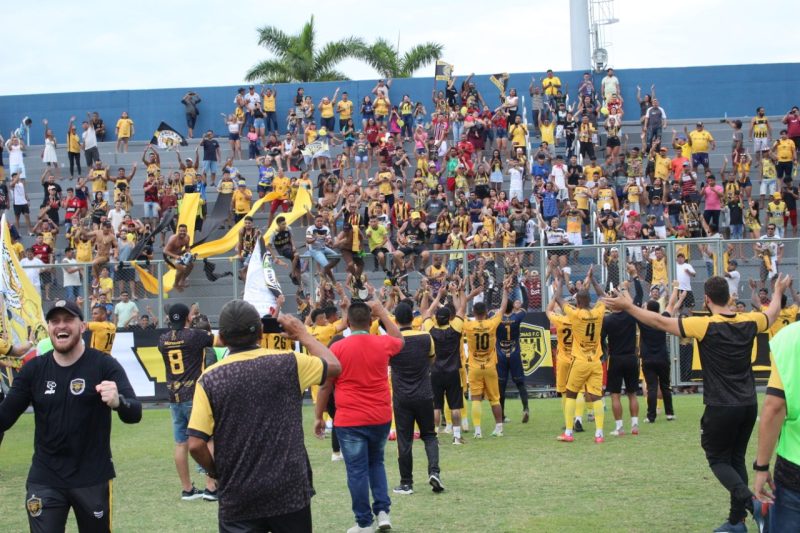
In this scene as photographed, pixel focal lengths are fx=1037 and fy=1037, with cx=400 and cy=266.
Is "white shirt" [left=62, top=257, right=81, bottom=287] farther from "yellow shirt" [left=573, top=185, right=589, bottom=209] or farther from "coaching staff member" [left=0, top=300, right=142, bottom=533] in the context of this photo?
"coaching staff member" [left=0, top=300, right=142, bottom=533]

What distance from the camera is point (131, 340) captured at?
21016mm

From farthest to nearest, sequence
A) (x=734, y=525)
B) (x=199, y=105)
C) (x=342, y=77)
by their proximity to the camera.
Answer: (x=342, y=77) → (x=199, y=105) → (x=734, y=525)

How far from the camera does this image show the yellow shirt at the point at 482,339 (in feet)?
48.6

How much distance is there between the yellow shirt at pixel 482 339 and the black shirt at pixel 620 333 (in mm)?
1600

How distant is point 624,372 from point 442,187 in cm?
1433

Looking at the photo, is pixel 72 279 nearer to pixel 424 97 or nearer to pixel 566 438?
pixel 566 438

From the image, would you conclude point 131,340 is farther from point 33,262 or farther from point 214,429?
point 214,429

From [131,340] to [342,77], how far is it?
27.7m

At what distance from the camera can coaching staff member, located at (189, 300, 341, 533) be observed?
542cm

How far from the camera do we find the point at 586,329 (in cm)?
1430

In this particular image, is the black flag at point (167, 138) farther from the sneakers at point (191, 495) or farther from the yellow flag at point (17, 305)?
the sneakers at point (191, 495)

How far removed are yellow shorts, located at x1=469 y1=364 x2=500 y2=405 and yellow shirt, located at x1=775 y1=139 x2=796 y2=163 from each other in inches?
684

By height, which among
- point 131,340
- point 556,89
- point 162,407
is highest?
point 556,89

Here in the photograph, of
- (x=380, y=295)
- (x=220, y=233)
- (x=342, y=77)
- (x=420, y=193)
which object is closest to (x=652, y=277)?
(x=380, y=295)
